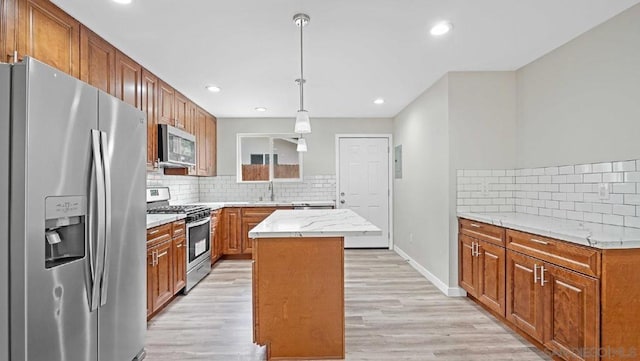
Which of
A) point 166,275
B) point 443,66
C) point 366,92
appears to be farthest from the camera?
point 366,92

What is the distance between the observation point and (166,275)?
3.04 meters

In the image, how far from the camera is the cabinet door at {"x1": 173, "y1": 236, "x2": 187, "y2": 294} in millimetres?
3238

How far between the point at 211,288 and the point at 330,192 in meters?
2.73

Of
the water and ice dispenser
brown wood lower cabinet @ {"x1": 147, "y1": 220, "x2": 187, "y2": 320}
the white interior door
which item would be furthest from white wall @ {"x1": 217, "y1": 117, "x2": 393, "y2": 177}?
the water and ice dispenser

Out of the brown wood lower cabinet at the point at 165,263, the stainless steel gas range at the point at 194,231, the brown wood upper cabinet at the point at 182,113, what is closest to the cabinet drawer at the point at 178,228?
the brown wood lower cabinet at the point at 165,263

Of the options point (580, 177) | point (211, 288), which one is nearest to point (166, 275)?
point (211, 288)

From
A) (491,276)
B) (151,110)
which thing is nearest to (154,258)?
(151,110)

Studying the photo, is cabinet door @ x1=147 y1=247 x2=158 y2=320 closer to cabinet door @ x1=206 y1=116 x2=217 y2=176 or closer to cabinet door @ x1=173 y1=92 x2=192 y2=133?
cabinet door @ x1=173 y1=92 x2=192 y2=133

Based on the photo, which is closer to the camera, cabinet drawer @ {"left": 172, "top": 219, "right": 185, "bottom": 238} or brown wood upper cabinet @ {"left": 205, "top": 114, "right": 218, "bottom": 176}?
cabinet drawer @ {"left": 172, "top": 219, "right": 185, "bottom": 238}

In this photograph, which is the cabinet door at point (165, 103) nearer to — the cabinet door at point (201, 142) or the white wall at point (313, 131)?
the cabinet door at point (201, 142)

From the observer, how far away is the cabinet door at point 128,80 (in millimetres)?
2838

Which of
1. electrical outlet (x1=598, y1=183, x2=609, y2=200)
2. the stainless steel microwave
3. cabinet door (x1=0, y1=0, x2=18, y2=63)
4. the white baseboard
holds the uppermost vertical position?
cabinet door (x1=0, y1=0, x2=18, y2=63)

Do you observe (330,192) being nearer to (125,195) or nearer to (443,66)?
(443,66)

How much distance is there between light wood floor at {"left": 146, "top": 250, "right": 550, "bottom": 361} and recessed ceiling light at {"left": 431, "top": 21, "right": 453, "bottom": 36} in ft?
7.70
